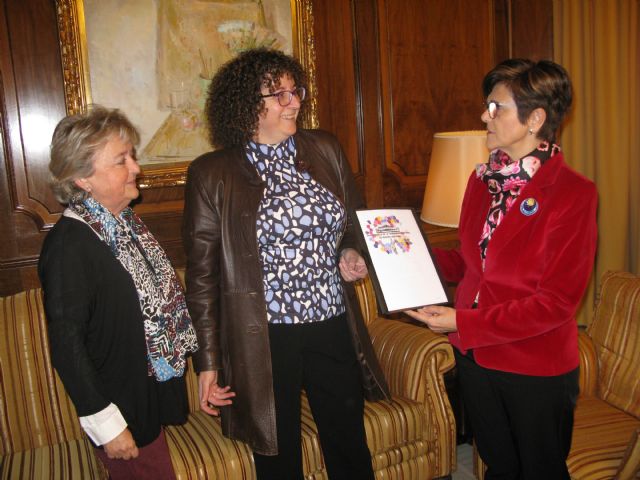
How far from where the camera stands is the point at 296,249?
1918 millimetres

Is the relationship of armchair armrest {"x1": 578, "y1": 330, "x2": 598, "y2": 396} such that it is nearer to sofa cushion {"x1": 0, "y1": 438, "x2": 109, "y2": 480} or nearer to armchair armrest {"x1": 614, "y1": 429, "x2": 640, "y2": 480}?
armchair armrest {"x1": 614, "y1": 429, "x2": 640, "y2": 480}

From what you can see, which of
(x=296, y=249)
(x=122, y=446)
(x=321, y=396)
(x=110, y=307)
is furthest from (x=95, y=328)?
(x=321, y=396)

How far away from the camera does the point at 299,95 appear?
205 cm

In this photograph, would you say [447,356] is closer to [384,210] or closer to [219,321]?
[384,210]

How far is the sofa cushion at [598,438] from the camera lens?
2.07 metres

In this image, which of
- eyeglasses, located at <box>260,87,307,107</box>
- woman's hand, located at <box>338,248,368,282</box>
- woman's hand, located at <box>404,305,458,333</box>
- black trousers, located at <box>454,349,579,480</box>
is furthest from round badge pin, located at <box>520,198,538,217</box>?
eyeglasses, located at <box>260,87,307,107</box>

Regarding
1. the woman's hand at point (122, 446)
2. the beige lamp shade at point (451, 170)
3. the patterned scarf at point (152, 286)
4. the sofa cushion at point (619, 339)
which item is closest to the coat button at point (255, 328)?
the patterned scarf at point (152, 286)

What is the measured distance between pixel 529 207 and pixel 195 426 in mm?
1665

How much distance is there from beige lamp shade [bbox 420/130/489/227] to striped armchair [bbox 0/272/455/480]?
56 centimetres

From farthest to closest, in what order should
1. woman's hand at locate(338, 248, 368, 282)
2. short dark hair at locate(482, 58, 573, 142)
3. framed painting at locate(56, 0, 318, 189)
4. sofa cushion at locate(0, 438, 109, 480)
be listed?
framed painting at locate(56, 0, 318, 189)
sofa cushion at locate(0, 438, 109, 480)
woman's hand at locate(338, 248, 368, 282)
short dark hair at locate(482, 58, 573, 142)

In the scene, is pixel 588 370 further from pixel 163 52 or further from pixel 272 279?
pixel 163 52

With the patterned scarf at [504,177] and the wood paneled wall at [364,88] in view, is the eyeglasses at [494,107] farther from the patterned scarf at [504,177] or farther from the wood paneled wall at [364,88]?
the wood paneled wall at [364,88]

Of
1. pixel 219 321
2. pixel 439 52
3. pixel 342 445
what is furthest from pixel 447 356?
pixel 439 52

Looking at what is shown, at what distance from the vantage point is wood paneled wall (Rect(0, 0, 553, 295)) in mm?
2654
